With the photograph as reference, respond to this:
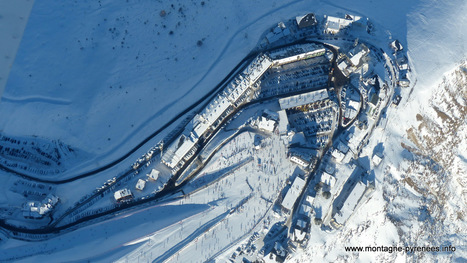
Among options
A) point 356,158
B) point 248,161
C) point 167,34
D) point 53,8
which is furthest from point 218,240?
point 53,8

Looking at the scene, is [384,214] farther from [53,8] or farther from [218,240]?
[53,8]

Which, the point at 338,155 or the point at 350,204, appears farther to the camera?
the point at 338,155

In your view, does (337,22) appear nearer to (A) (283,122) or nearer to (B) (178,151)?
(A) (283,122)

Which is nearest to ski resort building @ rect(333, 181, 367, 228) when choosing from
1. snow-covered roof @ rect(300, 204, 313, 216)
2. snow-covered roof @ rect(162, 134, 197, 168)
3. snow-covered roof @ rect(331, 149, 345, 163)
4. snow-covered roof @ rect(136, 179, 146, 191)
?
snow-covered roof @ rect(300, 204, 313, 216)

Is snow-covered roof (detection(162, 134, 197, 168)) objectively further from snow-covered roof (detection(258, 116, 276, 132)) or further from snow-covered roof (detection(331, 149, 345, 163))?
snow-covered roof (detection(331, 149, 345, 163))

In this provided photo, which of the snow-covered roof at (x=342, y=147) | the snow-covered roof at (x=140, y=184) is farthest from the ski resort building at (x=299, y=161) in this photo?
the snow-covered roof at (x=140, y=184)

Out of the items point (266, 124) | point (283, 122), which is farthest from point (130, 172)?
point (283, 122)

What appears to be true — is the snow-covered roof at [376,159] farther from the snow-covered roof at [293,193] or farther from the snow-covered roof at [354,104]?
the snow-covered roof at [293,193]
